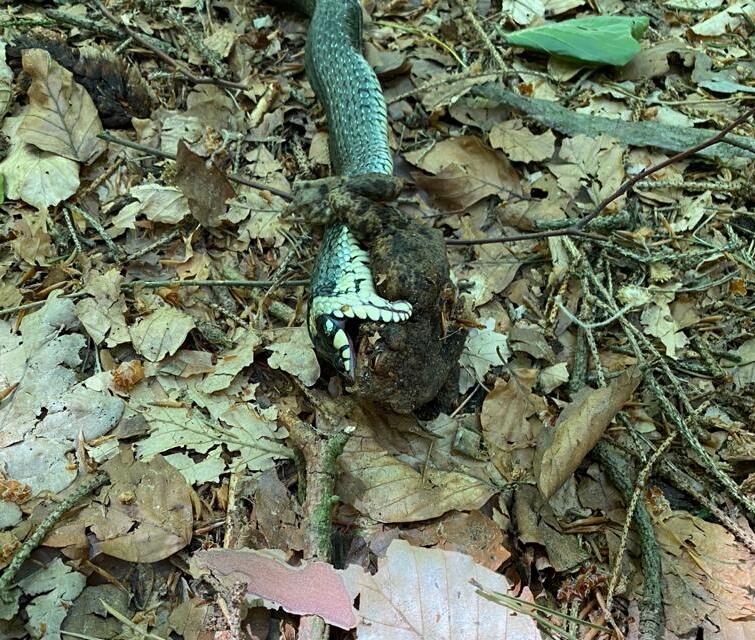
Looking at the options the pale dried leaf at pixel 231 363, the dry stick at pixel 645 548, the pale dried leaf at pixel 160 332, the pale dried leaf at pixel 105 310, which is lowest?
the dry stick at pixel 645 548

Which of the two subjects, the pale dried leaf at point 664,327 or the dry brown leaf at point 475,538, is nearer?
the dry brown leaf at point 475,538

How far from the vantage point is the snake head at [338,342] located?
2.68m

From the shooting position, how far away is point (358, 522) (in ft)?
8.68

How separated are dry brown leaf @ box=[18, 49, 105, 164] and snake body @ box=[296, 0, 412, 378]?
1462mm

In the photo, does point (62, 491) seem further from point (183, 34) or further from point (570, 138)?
point (570, 138)

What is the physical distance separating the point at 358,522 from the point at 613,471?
1.18 m

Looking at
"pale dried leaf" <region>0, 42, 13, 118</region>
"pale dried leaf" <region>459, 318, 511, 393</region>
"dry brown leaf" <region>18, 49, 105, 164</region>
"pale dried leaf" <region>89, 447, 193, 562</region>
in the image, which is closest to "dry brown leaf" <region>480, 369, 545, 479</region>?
"pale dried leaf" <region>459, 318, 511, 393</region>

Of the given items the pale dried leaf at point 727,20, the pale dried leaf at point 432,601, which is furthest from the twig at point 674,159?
the pale dried leaf at point 727,20

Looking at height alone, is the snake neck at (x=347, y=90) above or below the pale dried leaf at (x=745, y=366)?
above

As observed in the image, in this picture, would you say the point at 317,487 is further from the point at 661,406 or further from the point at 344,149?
the point at 344,149

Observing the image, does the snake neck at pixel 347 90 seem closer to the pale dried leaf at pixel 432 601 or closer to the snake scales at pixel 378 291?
the snake scales at pixel 378 291

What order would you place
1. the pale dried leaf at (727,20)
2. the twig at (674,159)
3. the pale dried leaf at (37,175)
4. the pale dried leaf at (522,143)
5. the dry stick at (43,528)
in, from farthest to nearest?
the pale dried leaf at (727,20)
the pale dried leaf at (522,143)
the pale dried leaf at (37,175)
the twig at (674,159)
the dry stick at (43,528)

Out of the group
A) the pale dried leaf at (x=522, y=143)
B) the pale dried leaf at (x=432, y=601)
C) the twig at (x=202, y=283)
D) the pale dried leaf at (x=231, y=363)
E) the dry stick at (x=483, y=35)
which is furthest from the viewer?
the dry stick at (x=483, y=35)

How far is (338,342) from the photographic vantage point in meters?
2.69
